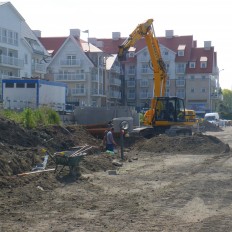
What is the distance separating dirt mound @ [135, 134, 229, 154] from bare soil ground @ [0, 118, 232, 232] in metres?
3.91

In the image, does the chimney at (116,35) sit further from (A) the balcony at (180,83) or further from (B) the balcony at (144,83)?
(A) the balcony at (180,83)

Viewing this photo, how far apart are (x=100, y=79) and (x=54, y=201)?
246 feet

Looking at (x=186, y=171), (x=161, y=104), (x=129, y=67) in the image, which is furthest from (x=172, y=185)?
(x=129, y=67)

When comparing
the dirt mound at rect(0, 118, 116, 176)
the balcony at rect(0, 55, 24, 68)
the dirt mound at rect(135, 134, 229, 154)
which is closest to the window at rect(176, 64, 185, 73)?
the balcony at rect(0, 55, 24, 68)

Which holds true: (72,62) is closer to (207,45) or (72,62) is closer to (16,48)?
(16,48)

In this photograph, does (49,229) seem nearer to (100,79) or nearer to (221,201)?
(221,201)

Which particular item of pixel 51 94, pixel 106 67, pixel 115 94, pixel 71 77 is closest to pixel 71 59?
pixel 71 77

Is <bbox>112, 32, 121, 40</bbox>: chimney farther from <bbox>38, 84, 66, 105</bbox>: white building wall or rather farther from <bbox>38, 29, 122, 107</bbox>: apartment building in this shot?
<bbox>38, 84, 66, 105</bbox>: white building wall

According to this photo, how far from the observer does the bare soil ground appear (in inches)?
436

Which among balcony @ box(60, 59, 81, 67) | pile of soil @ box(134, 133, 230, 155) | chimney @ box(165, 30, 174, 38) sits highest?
chimney @ box(165, 30, 174, 38)

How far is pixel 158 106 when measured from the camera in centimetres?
3697

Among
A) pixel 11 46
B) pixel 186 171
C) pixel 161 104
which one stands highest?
pixel 11 46

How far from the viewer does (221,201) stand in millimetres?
13859

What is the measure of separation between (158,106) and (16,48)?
3427cm
